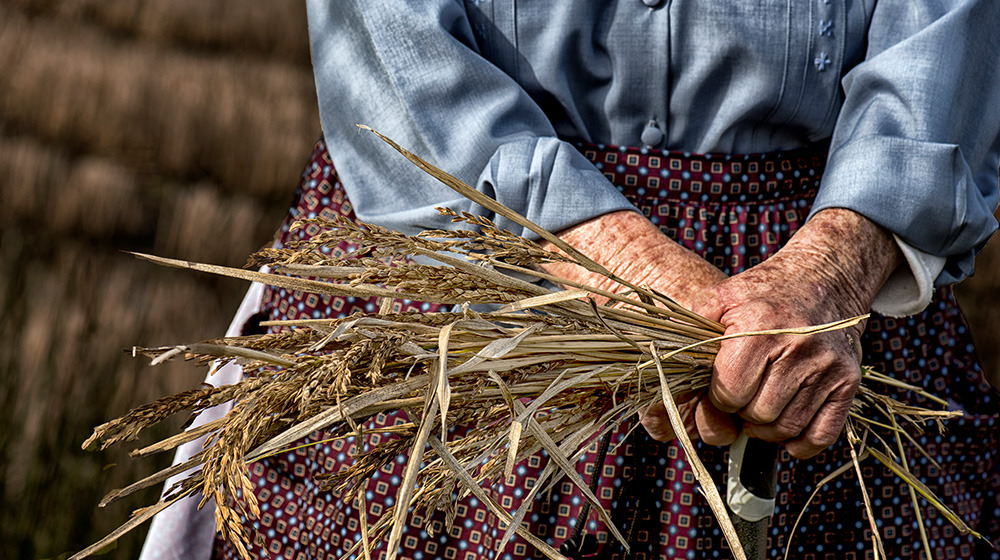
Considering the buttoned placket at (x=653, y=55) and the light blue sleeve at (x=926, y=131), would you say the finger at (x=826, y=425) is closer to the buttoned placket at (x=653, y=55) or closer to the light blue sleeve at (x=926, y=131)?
the light blue sleeve at (x=926, y=131)

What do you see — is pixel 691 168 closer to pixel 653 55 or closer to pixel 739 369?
pixel 653 55

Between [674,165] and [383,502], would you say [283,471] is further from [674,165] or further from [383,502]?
[674,165]

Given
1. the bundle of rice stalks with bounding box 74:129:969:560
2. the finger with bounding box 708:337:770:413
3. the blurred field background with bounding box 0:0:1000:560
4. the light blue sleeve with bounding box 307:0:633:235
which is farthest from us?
the blurred field background with bounding box 0:0:1000:560

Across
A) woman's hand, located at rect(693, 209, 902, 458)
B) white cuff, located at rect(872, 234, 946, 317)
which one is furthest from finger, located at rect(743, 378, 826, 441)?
white cuff, located at rect(872, 234, 946, 317)

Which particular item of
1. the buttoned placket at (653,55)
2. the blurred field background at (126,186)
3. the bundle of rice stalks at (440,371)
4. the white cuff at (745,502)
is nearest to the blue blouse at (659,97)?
the buttoned placket at (653,55)

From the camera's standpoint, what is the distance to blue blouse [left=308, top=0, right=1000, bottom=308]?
1019 millimetres

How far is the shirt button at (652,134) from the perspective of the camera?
111 cm

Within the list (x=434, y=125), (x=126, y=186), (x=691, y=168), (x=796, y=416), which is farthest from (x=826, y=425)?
(x=126, y=186)

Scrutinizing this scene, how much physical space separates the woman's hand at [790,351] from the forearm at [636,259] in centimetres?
4

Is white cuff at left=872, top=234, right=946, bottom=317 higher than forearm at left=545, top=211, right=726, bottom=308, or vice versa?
forearm at left=545, top=211, right=726, bottom=308

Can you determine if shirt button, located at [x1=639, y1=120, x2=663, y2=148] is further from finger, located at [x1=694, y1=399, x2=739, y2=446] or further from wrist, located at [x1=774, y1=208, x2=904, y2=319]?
finger, located at [x1=694, y1=399, x2=739, y2=446]

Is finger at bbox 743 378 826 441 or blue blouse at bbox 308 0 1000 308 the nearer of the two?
finger at bbox 743 378 826 441

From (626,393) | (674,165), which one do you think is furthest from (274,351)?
(674,165)

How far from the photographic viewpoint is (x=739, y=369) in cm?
87
